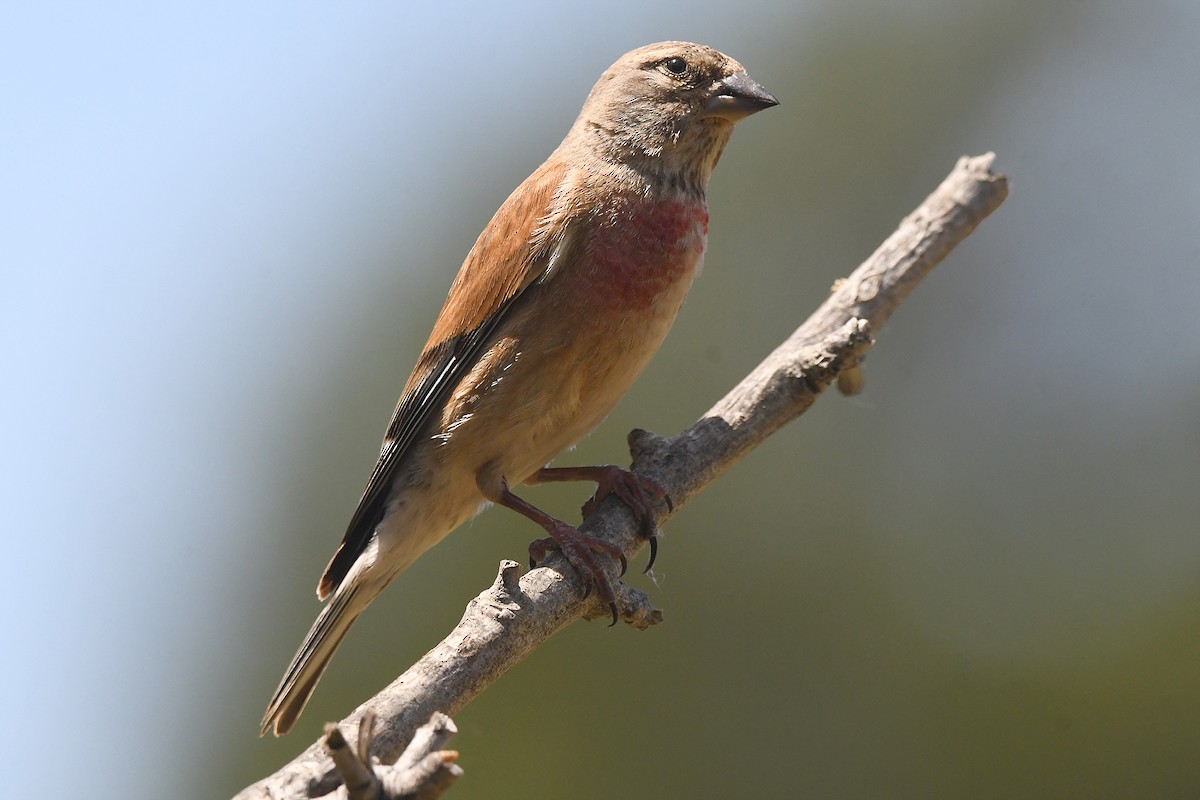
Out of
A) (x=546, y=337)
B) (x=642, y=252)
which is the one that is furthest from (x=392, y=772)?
(x=642, y=252)

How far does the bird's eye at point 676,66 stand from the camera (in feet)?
14.8

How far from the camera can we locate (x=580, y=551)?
3641 millimetres

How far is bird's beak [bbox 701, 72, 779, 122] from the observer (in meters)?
4.39

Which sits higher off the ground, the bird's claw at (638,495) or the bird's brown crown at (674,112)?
the bird's brown crown at (674,112)

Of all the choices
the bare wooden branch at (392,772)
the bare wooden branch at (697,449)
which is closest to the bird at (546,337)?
the bare wooden branch at (697,449)

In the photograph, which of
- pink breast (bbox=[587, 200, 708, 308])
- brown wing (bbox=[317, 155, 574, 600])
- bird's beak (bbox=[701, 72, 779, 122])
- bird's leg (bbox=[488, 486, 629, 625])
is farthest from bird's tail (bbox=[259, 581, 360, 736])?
bird's beak (bbox=[701, 72, 779, 122])

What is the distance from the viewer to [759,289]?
990cm

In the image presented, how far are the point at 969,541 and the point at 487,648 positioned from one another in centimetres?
731

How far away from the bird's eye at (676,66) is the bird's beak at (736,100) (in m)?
0.17

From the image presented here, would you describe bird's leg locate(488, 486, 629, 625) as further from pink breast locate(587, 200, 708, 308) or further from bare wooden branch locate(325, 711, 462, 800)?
bare wooden branch locate(325, 711, 462, 800)

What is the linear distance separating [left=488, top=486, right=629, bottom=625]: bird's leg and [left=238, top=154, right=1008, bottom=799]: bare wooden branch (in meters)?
0.04

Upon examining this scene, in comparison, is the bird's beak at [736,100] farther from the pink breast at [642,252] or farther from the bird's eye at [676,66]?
the pink breast at [642,252]

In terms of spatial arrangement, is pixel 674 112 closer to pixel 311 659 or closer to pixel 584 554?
pixel 584 554

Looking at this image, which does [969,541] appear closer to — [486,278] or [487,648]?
[486,278]
